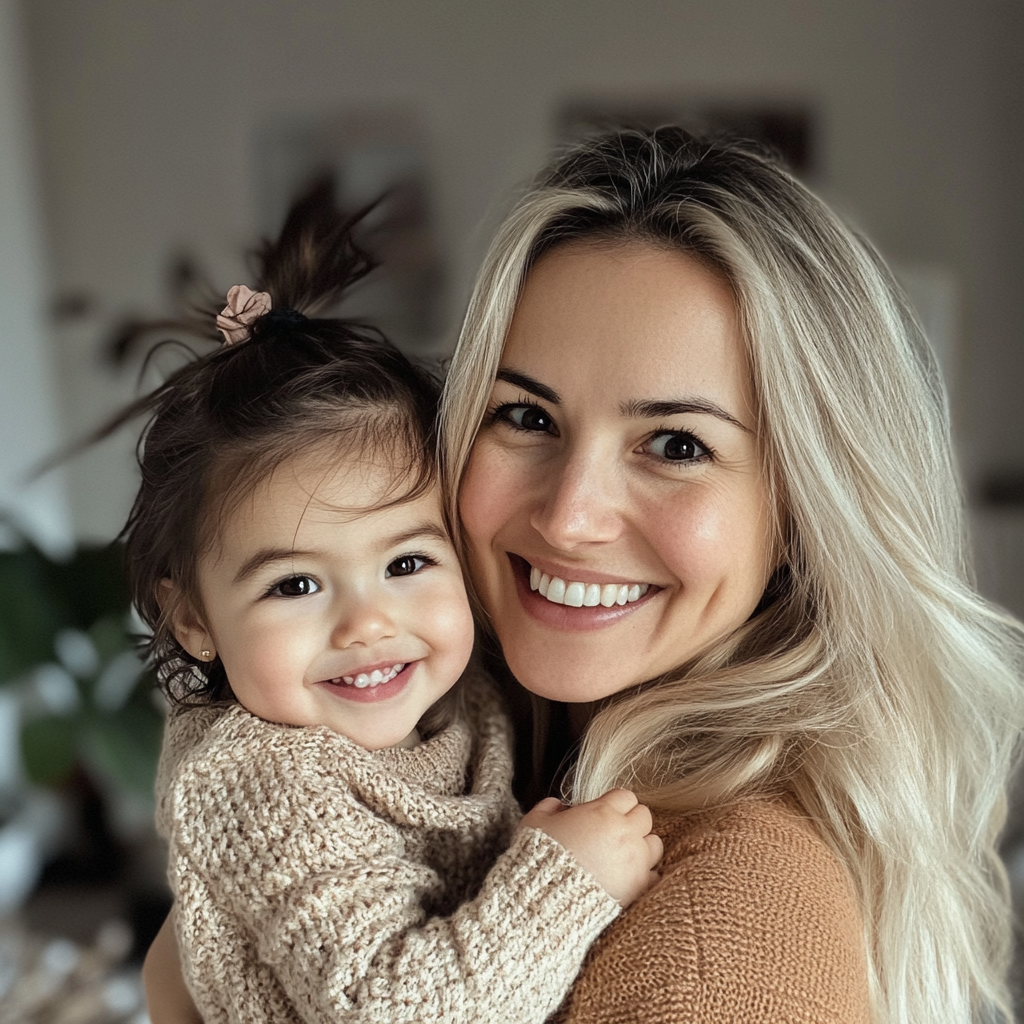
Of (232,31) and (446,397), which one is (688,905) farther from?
(232,31)

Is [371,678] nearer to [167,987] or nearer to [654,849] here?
[654,849]

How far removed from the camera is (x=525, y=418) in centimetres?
114

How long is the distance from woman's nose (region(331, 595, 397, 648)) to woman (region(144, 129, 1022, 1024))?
174 mm

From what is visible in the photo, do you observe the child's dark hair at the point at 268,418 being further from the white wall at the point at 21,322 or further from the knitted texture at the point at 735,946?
the white wall at the point at 21,322

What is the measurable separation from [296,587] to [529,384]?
310 millimetres

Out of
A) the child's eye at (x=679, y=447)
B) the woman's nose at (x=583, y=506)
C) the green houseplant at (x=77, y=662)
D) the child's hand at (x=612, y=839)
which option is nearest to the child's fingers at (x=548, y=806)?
the child's hand at (x=612, y=839)

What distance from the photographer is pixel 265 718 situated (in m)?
1.02

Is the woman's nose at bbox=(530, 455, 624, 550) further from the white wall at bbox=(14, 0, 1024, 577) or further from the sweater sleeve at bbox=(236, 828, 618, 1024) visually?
the white wall at bbox=(14, 0, 1024, 577)

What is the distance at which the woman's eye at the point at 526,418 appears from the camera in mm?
1130

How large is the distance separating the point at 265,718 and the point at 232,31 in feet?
11.2

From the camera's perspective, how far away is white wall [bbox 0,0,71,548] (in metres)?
3.66

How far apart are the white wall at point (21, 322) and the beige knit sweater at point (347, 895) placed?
2913 millimetres

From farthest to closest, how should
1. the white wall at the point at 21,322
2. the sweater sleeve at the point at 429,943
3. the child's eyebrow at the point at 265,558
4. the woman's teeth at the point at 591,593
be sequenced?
the white wall at the point at 21,322
the woman's teeth at the point at 591,593
the child's eyebrow at the point at 265,558
the sweater sleeve at the point at 429,943

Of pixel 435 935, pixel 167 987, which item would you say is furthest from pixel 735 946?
pixel 167 987
